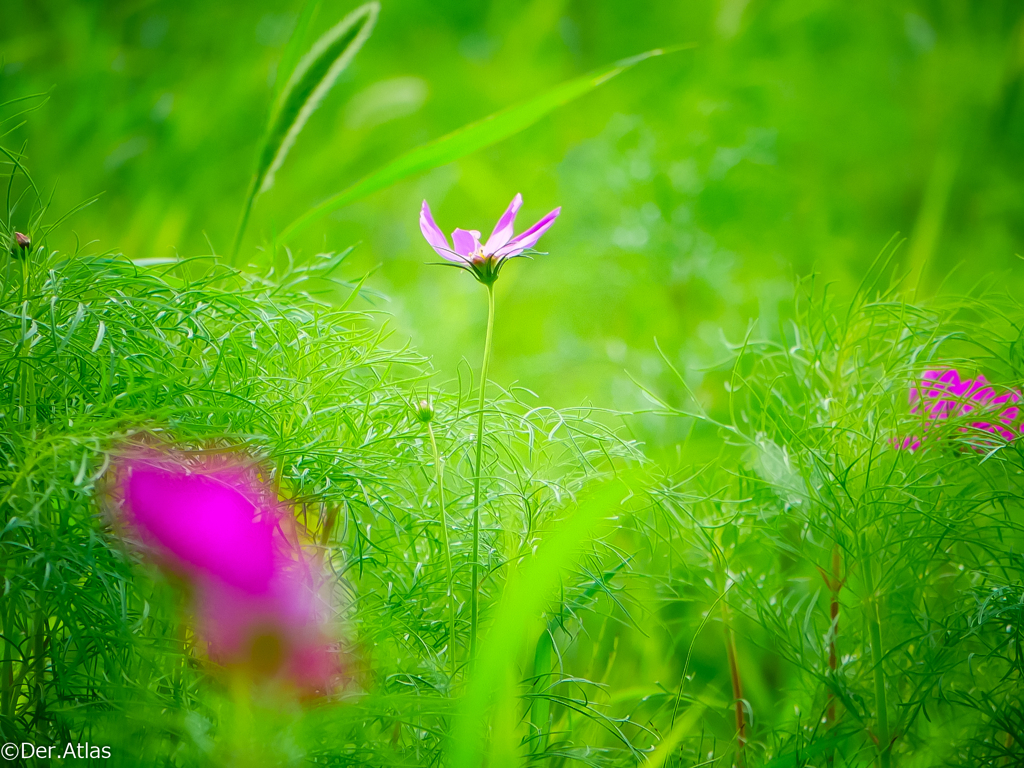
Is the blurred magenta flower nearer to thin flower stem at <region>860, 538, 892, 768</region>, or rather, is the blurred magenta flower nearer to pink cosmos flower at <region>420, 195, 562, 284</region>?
pink cosmos flower at <region>420, 195, 562, 284</region>

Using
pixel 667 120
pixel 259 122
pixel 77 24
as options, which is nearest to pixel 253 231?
pixel 259 122

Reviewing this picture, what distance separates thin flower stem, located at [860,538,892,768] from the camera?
15.0 inches

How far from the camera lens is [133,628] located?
0.34 m

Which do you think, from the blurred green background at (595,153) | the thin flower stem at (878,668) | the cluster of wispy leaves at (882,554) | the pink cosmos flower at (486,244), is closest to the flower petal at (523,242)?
the pink cosmos flower at (486,244)

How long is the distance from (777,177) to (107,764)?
102 centimetres

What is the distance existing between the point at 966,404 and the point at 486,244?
0.97 feet

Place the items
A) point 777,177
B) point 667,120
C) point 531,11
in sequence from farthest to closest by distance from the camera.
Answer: point 531,11
point 667,120
point 777,177

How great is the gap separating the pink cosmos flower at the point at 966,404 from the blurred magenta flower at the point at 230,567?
343 millimetres

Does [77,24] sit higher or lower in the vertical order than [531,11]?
lower

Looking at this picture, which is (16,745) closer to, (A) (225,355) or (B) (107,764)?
(B) (107,764)

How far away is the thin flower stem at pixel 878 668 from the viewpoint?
38 centimetres

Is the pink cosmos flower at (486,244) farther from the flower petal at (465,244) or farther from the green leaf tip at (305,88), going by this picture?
the green leaf tip at (305,88)

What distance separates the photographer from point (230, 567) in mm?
330

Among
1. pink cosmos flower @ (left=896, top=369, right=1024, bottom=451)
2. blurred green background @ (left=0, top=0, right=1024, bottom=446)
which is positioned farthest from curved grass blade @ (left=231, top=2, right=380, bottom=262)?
pink cosmos flower @ (left=896, top=369, right=1024, bottom=451)
